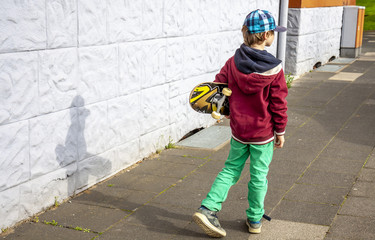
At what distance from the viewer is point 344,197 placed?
5066 millimetres

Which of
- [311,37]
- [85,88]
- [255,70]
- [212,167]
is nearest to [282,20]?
[311,37]

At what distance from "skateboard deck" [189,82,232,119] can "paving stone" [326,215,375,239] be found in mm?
1274

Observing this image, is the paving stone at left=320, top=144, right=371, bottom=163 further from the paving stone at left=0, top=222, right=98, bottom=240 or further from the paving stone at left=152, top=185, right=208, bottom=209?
the paving stone at left=0, top=222, right=98, bottom=240

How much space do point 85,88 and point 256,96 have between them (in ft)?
5.76

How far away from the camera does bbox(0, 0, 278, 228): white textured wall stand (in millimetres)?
4367

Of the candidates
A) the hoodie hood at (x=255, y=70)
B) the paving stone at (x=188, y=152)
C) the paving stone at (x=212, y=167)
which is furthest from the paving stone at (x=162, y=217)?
the paving stone at (x=188, y=152)

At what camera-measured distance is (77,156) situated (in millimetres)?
5137

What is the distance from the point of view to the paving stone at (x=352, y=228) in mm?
4230

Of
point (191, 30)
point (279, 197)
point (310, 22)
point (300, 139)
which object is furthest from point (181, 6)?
point (310, 22)

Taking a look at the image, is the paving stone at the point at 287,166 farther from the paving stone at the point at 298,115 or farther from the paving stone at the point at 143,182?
the paving stone at the point at 298,115

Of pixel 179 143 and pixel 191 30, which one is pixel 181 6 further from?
pixel 179 143

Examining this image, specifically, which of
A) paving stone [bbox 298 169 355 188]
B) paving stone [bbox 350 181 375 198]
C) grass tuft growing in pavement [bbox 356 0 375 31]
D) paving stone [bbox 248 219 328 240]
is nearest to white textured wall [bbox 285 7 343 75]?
paving stone [bbox 298 169 355 188]

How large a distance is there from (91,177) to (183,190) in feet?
2.94

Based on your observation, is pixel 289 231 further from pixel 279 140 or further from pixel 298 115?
pixel 298 115
